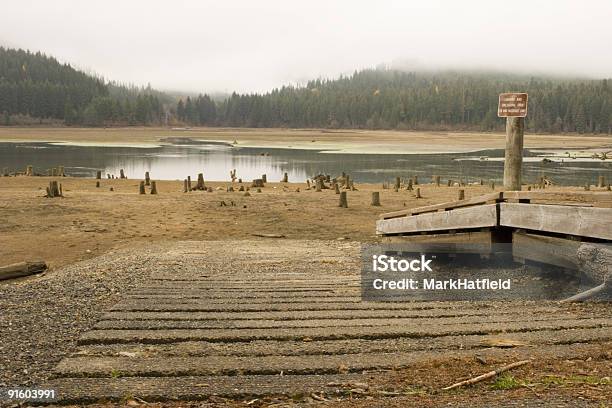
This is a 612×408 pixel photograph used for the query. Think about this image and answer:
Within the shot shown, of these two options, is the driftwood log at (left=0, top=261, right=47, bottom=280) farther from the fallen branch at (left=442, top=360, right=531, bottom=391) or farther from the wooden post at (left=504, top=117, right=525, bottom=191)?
the fallen branch at (left=442, top=360, right=531, bottom=391)

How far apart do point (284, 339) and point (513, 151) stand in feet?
16.8

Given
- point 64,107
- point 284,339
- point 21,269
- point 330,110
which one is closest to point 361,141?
point 330,110

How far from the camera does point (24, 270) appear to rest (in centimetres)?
1207

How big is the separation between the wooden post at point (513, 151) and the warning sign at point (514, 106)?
0.19 m

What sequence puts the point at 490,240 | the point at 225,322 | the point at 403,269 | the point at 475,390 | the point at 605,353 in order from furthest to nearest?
the point at 403,269
the point at 490,240
the point at 225,322
the point at 605,353
the point at 475,390

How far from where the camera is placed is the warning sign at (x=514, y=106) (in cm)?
834

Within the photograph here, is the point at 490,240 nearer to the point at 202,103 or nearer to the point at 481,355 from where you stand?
the point at 481,355

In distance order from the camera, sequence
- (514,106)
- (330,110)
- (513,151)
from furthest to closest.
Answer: (330,110) < (513,151) < (514,106)

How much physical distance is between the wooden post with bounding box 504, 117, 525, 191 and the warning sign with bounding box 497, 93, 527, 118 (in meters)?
0.19

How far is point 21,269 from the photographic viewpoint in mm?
12016

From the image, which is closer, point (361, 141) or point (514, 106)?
point (514, 106)

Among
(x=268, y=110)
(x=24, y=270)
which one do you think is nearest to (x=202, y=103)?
(x=268, y=110)

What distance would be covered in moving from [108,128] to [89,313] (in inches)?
5229

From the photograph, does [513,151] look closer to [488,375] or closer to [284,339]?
[284,339]
